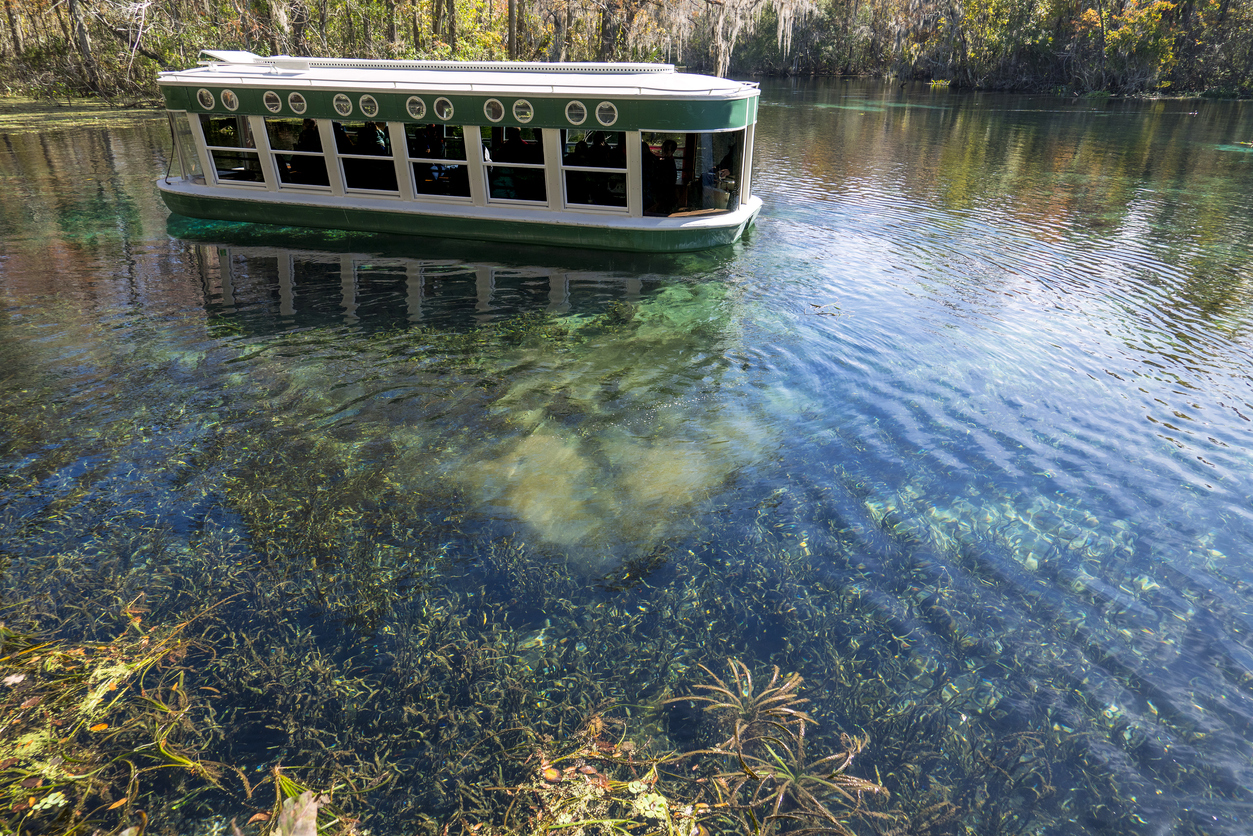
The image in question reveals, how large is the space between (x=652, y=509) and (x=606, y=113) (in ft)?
25.9

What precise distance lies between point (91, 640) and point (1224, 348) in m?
13.0

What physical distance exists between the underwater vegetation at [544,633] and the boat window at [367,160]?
23.0ft

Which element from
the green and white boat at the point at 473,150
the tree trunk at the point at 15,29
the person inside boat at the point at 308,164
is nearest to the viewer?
the green and white boat at the point at 473,150

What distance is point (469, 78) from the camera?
12828 mm

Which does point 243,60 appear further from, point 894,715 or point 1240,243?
point 1240,243

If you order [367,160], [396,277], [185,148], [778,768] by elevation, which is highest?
[185,148]

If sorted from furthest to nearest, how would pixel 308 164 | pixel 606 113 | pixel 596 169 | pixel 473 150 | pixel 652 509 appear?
pixel 308 164 → pixel 473 150 → pixel 596 169 → pixel 606 113 → pixel 652 509

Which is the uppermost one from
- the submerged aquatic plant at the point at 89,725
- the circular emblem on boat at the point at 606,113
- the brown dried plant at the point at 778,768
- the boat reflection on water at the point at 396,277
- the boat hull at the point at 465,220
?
the circular emblem on boat at the point at 606,113

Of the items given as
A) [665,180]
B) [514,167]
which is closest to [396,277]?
[514,167]

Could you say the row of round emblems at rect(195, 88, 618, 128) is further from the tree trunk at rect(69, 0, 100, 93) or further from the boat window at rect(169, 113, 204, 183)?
the tree trunk at rect(69, 0, 100, 93)

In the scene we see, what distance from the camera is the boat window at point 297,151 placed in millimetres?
13570

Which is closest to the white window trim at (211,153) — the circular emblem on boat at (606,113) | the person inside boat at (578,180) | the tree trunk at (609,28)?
the person inside boat at (578,180)

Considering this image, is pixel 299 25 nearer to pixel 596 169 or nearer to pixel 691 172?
pixel 596 169

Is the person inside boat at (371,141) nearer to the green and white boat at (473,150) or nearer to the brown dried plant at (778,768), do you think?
the green and white boat at (473,150)
